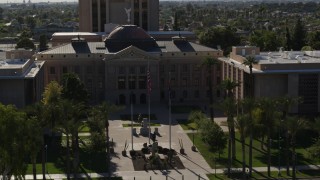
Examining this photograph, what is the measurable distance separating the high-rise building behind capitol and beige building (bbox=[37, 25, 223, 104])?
26.1m

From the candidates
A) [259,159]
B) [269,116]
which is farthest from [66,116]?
[259,159]

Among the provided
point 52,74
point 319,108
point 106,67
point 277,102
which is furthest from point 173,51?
point 277,102

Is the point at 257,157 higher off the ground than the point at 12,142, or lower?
lower

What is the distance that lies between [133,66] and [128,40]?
8878mm

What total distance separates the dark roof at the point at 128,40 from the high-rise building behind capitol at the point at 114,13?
24190 millimetres

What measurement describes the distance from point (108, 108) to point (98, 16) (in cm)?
8330

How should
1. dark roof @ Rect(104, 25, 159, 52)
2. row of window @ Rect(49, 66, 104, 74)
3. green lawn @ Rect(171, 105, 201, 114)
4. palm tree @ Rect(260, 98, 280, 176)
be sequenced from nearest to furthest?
palm tree @ Rect(260, 98, 280, 176) < green lawn @ Rect(171, 105, 201, 114) < row of window @ Rect(49, 66, 104, 74) < dark roof @ Rect(104, 25, 159, 52)

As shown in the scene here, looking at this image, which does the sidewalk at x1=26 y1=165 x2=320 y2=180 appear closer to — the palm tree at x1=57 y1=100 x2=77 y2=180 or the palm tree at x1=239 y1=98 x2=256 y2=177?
the palm tree at x1=57 y1=100 x2=77 y2=180

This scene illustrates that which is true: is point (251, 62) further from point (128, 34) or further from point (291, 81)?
point (128, 34)

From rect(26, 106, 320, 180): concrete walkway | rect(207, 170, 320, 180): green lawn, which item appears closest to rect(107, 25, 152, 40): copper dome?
rect(26, 106, 320, 180): concrete walkway

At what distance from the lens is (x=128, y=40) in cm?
12875

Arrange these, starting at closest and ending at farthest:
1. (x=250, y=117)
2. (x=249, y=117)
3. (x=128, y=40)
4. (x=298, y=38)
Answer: (x=249, y=117), (x=250, y=117), (x=128, y=40), (x=298, y=38)

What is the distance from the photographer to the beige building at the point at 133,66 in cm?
12188

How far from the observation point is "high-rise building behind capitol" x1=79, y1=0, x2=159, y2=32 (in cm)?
15625
